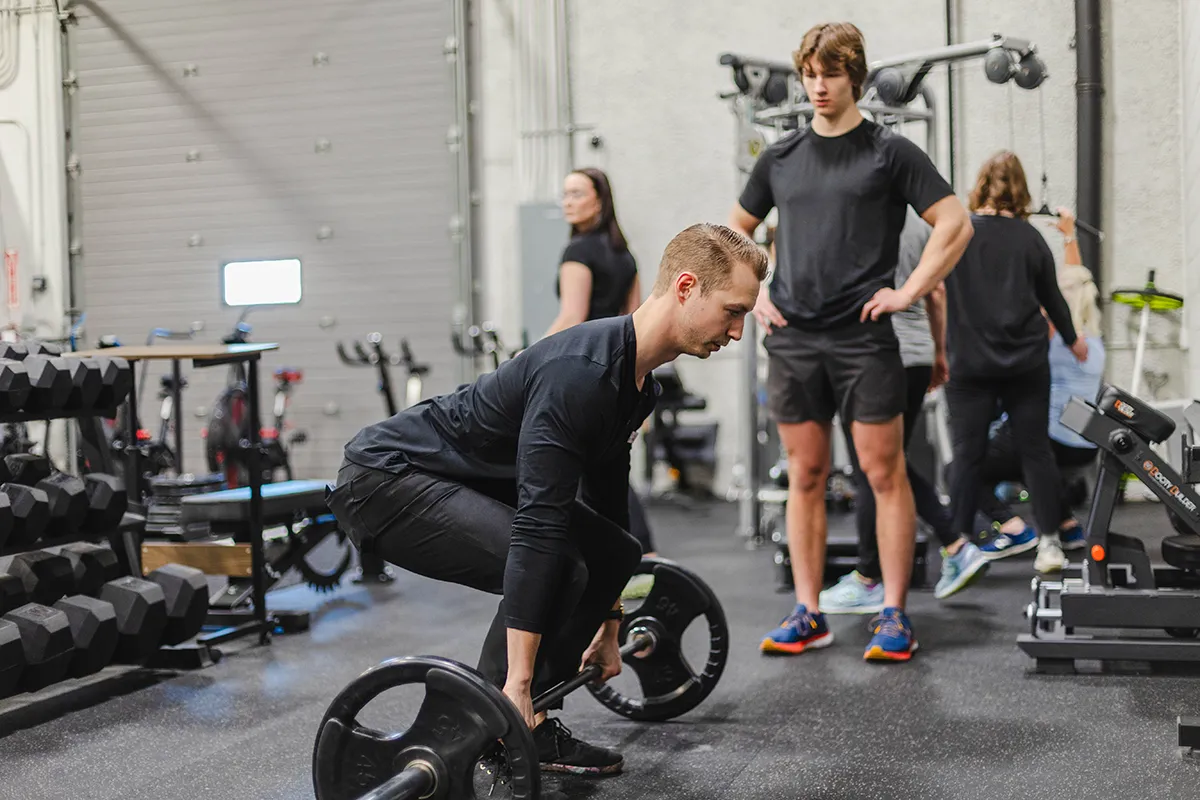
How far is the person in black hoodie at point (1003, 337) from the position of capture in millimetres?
4379

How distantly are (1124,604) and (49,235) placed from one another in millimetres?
7190

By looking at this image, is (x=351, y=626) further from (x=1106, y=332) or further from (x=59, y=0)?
(x=59, y=0)

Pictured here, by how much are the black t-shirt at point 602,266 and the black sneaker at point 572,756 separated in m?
1.75

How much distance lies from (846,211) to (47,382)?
6.72ft

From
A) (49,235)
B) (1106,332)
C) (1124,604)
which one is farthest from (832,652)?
(49,235)

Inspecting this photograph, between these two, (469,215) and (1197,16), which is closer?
(1197,16)

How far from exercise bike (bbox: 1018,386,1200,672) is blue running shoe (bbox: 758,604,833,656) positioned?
547 millimetres

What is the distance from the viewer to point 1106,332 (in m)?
6.73

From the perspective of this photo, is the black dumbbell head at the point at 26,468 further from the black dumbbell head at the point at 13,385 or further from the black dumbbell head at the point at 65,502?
the black dumbbell head at the point at 13,385

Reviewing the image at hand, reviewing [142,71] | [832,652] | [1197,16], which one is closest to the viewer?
[832,652]

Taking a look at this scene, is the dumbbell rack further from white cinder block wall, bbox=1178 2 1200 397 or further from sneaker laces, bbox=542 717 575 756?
white cinder block wall, bbox=1178 2 1200 397

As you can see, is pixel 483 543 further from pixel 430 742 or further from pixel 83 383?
pixel 83 383

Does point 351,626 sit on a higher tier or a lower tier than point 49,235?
lower

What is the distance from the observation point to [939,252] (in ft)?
10.5
